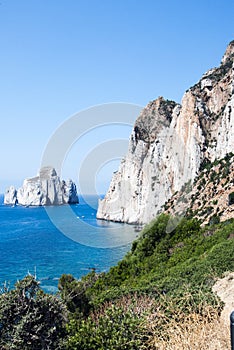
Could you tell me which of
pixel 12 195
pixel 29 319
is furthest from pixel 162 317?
pixel 12 195

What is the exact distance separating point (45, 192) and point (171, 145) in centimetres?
6689

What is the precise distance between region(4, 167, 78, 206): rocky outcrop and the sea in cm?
3280

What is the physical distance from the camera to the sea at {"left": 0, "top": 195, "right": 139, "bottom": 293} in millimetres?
30656

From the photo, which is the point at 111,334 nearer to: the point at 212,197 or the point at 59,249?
the point at 212,197

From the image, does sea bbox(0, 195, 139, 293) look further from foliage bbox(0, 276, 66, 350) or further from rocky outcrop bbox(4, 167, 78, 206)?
rocky outcrop bbox(4, 167, 78, 206)

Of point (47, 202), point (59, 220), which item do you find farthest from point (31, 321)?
point (47, 202)

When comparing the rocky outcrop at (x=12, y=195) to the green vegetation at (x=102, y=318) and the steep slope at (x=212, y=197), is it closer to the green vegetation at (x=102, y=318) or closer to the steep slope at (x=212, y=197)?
the steep slope at (x=212, y=197)

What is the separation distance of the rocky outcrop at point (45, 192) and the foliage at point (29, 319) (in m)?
81.1

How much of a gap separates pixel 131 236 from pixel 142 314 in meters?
41.6

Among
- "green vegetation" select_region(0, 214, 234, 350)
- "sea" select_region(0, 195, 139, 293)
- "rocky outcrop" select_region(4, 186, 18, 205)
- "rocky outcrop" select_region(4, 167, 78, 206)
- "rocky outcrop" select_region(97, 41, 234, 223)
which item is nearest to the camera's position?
"green vegetation" select_region(0, 214, 234, 350)

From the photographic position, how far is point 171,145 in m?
47.1

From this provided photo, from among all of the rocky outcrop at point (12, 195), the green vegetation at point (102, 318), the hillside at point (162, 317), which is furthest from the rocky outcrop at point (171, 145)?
the rocky outcrop at point (12, 195)

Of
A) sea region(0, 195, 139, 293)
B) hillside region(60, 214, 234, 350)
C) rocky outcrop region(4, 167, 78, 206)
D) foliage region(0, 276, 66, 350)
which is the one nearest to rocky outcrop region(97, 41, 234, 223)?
sea region(0, 195, 139, 293)

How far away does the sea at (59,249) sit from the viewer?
30656mm
